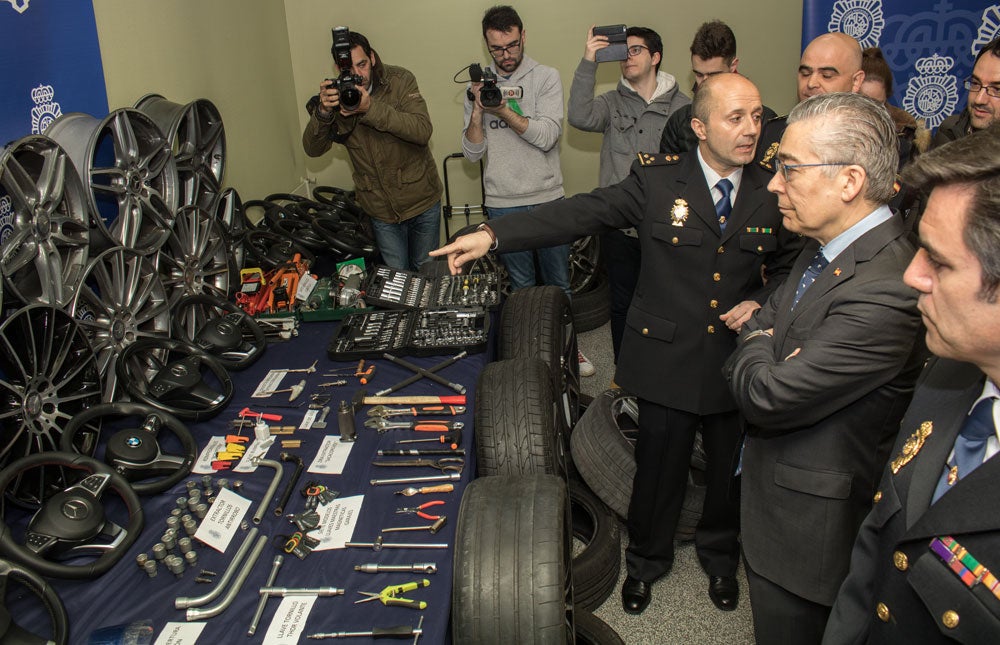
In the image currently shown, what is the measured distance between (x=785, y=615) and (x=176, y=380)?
2090 mm

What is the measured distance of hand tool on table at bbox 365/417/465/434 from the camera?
2551mm

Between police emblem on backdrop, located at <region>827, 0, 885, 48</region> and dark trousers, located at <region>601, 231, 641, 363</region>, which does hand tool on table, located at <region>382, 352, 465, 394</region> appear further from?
police emblem on backdrop, located at <region>827, 0, 885, 48</region>

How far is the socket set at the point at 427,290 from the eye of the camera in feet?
11.3

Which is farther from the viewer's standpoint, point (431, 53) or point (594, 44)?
point (431, 53)

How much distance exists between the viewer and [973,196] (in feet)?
3.53

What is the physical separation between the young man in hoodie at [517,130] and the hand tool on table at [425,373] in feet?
4.80

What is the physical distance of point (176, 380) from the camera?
8.62ft

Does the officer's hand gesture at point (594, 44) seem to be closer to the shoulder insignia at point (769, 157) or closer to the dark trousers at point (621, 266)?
the dark trousers at point (621, 266)

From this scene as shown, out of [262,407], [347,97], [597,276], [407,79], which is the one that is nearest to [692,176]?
[262,407]

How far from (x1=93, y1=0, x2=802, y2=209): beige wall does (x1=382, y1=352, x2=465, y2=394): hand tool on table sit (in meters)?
2.02

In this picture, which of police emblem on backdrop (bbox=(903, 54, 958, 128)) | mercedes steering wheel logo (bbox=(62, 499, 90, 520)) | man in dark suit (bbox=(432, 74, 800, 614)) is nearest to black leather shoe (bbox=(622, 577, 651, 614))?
man in dark suit (bbox=(432, 74, 800, 614))

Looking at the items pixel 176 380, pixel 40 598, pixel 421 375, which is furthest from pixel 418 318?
pixel 40 598

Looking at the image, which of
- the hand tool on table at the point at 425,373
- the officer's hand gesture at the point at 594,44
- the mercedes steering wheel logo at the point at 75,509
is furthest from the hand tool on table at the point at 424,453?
the officer's hand gesture at the point at 594,44

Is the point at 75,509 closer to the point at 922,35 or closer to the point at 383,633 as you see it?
the point at 383,633
